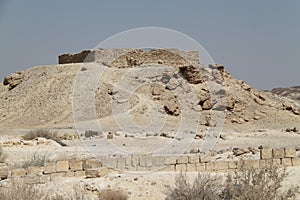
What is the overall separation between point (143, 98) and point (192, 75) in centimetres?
351

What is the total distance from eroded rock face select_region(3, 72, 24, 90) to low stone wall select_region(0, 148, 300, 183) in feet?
77.7

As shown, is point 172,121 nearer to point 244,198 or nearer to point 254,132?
point 254,132

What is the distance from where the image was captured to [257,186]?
8594 millimetres

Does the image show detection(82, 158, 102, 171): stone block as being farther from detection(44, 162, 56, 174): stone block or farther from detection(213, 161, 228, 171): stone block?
detection(213, 161, 228, 171): stone block

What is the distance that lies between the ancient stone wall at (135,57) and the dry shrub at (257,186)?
81.8 ft

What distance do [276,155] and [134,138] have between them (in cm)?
758

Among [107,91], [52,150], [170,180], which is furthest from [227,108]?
[170,180]

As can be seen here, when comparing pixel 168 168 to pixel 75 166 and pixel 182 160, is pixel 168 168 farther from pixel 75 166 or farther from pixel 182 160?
pixel 75 166

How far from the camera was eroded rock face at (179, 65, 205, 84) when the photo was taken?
28.2m

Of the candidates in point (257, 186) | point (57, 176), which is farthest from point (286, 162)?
point (57, 176)

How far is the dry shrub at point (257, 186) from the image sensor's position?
843cm

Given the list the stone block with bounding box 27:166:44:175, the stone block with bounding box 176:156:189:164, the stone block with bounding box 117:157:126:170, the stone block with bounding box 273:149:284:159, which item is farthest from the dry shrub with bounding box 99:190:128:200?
the stone block with bounding box 273:149:284:159

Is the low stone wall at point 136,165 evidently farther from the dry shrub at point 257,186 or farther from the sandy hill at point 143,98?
the sandy hill at point 143,98

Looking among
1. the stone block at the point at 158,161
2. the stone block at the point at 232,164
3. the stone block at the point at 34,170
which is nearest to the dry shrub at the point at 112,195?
the stone block at the point at 34,170
